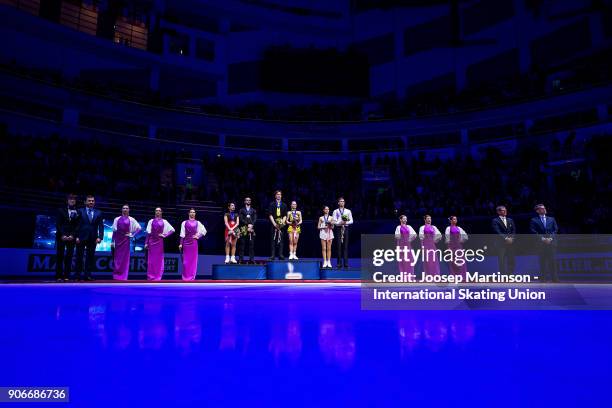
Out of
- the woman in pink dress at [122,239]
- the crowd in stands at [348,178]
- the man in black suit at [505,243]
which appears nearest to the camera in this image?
the man in black suit at [505,243]

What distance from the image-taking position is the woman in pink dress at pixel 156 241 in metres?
10.3

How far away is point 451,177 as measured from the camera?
21.7 m

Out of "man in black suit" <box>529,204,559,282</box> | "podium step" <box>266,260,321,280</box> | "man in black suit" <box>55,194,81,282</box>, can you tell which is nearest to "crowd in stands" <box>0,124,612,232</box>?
"man in black suit" <box>529,204,559,282</box>

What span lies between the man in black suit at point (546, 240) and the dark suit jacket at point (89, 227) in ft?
31.6

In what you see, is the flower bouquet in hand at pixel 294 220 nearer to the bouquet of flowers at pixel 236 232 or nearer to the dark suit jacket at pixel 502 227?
the bouquet of flowers at pixel 236 232

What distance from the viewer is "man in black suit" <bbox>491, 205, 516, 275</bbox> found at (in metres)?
8.81

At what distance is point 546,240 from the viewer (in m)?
9.42

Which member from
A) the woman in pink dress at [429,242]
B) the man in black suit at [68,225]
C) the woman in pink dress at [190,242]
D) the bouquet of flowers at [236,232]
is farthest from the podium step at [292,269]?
the man in black suit at [68,225]

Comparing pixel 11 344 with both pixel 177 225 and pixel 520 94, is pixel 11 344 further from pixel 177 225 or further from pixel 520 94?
pixel 520 94

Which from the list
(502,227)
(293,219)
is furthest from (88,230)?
(502,227)

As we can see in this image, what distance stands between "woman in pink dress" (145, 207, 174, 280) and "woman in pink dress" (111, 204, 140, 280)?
345 mm

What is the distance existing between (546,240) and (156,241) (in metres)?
8.96

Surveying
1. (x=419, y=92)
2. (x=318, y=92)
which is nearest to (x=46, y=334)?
(x=318, y=92)

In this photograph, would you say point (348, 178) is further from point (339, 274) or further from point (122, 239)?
point (122, 239)
